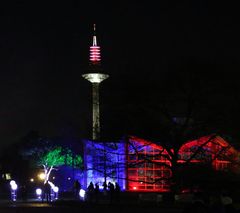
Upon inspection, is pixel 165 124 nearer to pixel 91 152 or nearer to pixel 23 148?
pixel 91 152

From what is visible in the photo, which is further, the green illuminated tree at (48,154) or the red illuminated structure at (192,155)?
the green illuminated tree at (48,154)

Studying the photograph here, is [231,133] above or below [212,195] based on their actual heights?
above

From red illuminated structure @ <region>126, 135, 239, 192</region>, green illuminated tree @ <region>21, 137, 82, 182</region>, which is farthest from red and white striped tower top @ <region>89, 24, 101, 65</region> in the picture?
red illuminated structure @ <region>126, 135, 239, 192</region>

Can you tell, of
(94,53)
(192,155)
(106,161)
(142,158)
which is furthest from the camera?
(94,53)

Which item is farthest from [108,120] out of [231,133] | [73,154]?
[73,154]

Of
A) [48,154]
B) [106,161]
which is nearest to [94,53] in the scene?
[48,154]

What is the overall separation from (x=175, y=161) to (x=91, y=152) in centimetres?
2645

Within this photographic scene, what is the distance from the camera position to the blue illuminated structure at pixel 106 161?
56.8m

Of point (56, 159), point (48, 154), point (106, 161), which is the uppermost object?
point (48, 154)

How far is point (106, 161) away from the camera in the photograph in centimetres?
6028

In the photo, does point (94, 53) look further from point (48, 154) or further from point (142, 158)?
point (142, 158)

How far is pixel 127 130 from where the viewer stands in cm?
4659

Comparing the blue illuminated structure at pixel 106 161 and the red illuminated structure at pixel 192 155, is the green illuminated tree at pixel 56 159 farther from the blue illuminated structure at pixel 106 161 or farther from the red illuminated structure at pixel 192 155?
the red illuminated structure at pixel 192 155

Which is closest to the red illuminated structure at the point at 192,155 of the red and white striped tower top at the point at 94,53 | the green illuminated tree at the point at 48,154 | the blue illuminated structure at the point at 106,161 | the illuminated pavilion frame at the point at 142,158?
the illuminated pavilion frame at the point at 142,158
